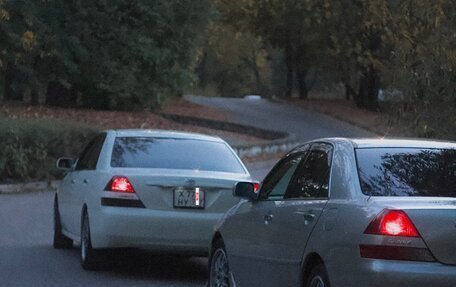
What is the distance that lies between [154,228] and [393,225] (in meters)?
4.79

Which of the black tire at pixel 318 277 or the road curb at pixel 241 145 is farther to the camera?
the road curb at pixel 241 145

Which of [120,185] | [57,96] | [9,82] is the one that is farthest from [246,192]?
[57,96]

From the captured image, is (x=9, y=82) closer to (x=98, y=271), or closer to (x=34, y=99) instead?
(x=34, y=99)

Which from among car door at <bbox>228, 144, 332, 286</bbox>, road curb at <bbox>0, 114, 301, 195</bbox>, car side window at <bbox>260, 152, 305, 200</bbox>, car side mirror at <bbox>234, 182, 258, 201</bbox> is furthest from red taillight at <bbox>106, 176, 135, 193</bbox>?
road curb at <bbox>0, 114, 301, 195</bbox>

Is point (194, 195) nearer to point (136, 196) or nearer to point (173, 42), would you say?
point (136, 196)

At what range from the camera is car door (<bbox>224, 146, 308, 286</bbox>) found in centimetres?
802

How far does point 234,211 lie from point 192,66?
26.2 metres

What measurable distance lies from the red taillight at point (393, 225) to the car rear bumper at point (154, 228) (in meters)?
4.61

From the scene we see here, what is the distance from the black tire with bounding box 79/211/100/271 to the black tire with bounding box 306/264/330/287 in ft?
14.9

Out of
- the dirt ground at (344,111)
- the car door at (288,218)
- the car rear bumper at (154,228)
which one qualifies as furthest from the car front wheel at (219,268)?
the dirt ground at (344,111)

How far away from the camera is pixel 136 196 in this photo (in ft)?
35.7

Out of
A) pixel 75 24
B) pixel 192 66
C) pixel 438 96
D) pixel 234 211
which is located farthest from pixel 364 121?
pixel 234 211

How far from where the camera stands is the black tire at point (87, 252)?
447 inches

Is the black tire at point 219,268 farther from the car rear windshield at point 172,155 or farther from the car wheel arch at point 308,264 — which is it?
the car rear windshield at point 172,155
